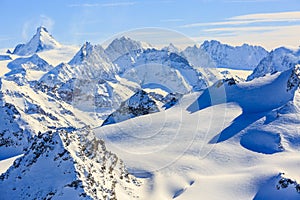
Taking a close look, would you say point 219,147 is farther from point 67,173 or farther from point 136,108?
point 136,108

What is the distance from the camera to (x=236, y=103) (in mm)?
110375

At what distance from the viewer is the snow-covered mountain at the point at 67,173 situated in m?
59.3

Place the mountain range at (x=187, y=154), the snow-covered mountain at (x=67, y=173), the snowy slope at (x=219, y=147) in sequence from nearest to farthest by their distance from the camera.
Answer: the snow-covered mountain at (x=67, y=173) → the mountain range at (x=187, y=154) → the snowy slope at (x=219, y=147)

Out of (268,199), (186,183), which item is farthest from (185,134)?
(268,199)

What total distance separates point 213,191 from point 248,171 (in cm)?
949

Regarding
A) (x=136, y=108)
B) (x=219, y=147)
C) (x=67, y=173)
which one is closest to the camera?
(x=67, y=173)

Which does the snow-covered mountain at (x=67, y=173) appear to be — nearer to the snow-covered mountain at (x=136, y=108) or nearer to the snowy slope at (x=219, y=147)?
the snowy slope at (x=219, y=147)

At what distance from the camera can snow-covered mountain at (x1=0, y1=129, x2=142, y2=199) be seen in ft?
194

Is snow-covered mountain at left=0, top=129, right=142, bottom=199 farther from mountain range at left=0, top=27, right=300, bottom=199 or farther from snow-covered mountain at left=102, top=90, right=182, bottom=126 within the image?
snow-covered mountain at left=102, top=90, right=182, bottom=126

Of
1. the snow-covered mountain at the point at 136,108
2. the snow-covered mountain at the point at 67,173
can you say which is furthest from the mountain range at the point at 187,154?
the snow-covered mountain at the point at 136,108

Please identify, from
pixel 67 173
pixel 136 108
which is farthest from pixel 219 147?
pixel 136 108

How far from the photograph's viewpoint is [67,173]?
6106 cm

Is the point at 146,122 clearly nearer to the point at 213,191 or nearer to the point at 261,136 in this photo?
the point at 261,136

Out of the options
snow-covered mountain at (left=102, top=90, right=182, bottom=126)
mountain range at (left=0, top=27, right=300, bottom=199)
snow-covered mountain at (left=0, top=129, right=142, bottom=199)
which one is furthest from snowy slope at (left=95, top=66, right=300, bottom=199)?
snow-covered mountain at (left=102, top=90, right=182, bottom=126)
